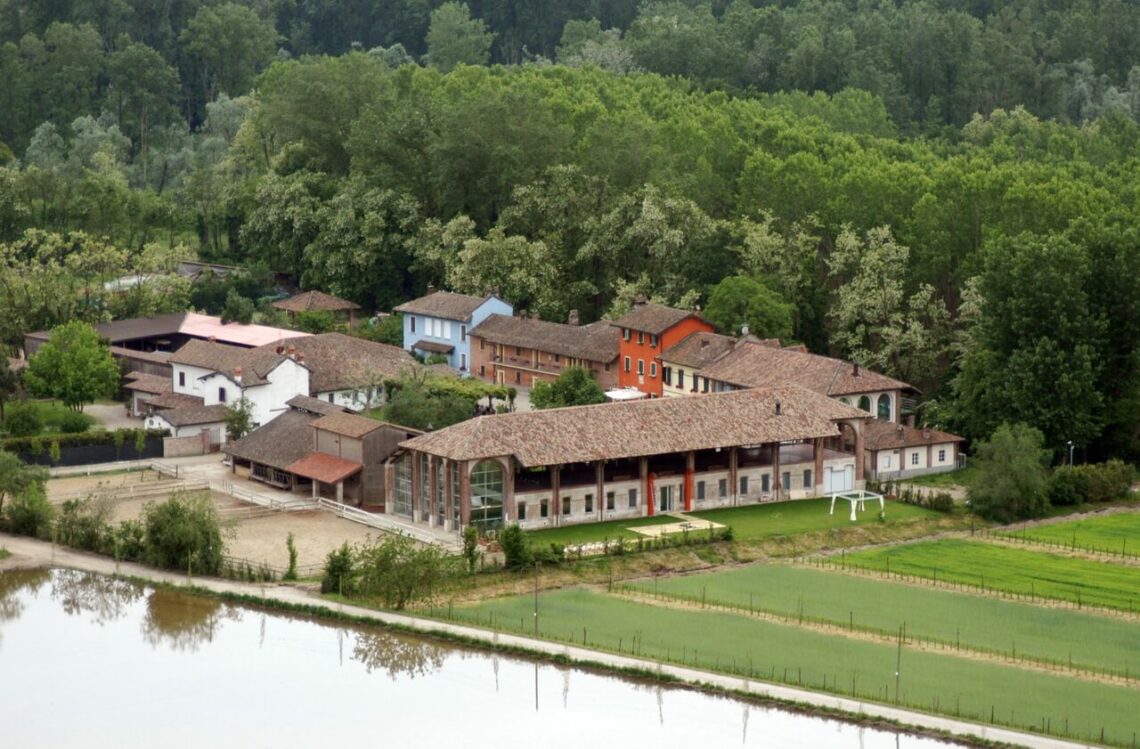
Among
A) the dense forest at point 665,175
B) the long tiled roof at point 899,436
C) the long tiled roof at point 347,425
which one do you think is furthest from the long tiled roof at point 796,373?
the long tiled roof at point 347,425

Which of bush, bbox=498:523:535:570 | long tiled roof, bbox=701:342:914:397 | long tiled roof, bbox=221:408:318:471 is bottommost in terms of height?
bush, bbox=498:523:535:570

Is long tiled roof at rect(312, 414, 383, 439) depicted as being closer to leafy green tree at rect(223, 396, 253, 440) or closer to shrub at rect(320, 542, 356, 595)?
leafy green tree at rect(223, 396, 253, 440)

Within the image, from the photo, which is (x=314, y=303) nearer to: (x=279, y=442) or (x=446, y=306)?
(x=446, y=306)

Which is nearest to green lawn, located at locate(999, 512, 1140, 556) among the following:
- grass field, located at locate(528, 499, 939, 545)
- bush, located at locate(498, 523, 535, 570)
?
grass field, located at locate(528, 499, 939, 545)

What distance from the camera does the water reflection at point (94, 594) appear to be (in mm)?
62531

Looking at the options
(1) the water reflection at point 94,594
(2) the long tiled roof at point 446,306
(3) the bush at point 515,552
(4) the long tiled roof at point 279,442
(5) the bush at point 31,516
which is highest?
(2) the long tiled roof at point 446,306

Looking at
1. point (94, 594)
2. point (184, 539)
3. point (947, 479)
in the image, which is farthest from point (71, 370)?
point (947, 479)

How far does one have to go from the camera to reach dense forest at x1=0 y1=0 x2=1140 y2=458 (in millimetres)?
83188

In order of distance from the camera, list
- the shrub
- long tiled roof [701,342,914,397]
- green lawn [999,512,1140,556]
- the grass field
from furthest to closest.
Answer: long tiled roof [701,342,914,397] → the grass field → green lawn [999,512,1140,556] → the shrub

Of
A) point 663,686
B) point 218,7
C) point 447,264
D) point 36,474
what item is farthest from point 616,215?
point 218,7

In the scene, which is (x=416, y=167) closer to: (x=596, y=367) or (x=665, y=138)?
(x=665, y=138)

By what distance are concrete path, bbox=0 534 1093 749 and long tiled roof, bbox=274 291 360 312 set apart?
3659 cm

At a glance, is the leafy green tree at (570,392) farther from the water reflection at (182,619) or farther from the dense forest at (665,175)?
the water reflection at (182,619)

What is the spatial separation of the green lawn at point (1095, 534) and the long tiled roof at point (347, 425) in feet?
70.5
